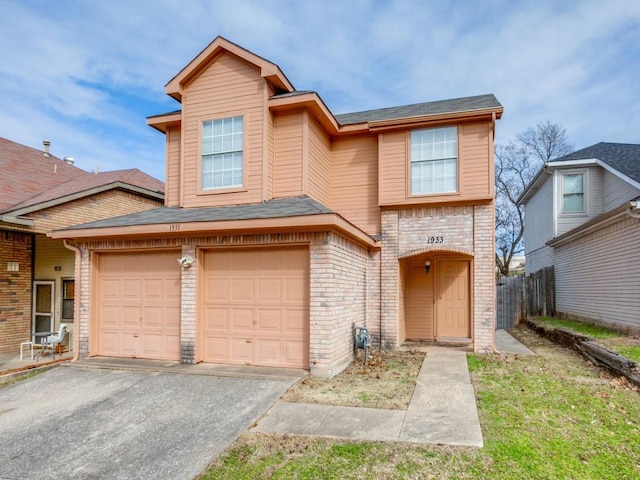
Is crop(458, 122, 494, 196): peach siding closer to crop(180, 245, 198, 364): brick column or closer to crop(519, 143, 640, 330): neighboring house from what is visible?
crop(519, 143, 640, 330): neighboring house

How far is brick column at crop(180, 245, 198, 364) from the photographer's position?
8383mm

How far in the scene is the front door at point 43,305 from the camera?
11.9 m

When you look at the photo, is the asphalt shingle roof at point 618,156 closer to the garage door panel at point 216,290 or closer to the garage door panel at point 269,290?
the garage door panel at point 269,290

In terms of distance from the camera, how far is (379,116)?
11.3 m

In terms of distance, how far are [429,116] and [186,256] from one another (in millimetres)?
6162

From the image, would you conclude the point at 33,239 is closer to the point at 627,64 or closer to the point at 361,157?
the point at 361,157

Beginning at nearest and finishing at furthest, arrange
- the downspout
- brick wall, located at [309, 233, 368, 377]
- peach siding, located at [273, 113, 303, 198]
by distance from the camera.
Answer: brick wall, located at [309, 233, 368, 377] → the downspout → peach siding, located at [273, 113, 303, 198]

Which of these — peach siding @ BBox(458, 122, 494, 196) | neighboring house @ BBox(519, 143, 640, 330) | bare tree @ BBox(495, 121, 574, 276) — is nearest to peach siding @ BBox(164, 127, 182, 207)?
peach siding @ BBox(458, 122, 494, 196)

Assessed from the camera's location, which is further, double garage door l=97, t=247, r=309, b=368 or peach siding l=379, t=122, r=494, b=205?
peach siding l=379, t=122, r=494, b=205

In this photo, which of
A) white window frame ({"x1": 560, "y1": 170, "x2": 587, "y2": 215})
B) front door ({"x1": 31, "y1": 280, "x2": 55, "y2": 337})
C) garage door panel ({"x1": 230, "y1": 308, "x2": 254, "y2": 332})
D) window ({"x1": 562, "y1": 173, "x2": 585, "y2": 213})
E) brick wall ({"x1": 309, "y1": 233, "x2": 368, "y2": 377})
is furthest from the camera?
window ({"x1": 562, "y1": 173, "x2": 585, "y2": 213})

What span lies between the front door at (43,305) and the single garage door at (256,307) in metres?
6.14

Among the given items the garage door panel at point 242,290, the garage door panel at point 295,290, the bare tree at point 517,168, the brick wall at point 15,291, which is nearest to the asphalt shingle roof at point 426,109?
the garage door panel at point 295,290

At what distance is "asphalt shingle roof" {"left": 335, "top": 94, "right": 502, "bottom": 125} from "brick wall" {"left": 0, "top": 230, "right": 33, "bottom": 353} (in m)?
9.05

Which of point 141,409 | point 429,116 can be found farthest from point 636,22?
point 141,409
